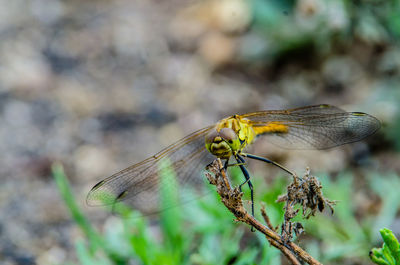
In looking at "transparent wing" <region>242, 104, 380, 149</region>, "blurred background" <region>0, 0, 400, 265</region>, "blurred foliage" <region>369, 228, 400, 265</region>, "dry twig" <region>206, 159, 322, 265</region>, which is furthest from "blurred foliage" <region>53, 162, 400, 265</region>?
"blurred foliage" <region>369, 228, 400, 265</region>

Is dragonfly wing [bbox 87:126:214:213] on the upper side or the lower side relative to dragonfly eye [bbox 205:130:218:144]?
upper

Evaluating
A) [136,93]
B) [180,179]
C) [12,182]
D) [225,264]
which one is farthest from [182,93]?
[225,264]

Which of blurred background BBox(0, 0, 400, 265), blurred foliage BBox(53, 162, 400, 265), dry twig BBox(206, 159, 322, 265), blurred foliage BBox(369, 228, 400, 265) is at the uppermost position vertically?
blurred background BBox(0, 0, 400, 265)

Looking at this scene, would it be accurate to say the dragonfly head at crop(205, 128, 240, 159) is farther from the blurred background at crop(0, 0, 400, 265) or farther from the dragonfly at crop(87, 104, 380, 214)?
the blurred background at crop(0, 0, 400, 265)

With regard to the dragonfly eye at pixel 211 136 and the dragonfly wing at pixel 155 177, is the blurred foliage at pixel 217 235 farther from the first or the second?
the dragonfly eye at pixel 211 136

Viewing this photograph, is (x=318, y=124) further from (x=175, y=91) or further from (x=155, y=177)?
(x=175, y=91)

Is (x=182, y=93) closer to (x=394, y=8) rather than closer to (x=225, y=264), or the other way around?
(x=394, y=8)

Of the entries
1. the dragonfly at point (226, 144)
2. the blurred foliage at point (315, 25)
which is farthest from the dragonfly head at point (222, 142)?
the blurred foliage at point (315, 25)
